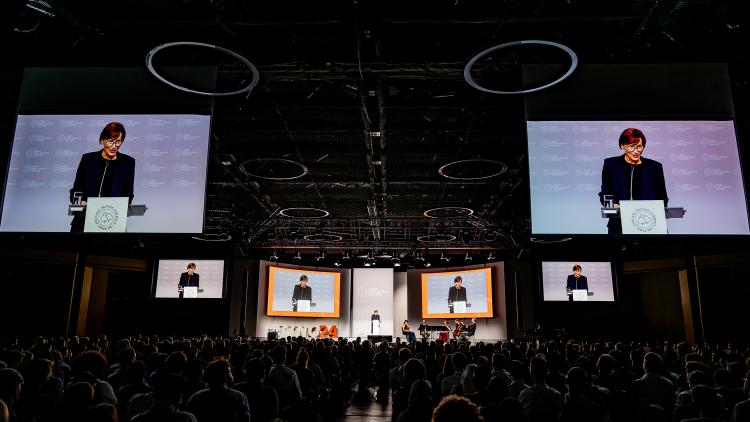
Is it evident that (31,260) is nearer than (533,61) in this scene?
No

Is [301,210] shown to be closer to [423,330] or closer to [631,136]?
[423,330]

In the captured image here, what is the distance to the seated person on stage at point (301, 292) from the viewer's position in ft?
81.7

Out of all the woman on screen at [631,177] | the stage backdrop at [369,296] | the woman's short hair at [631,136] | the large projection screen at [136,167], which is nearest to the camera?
the woman on screen at [631,177]

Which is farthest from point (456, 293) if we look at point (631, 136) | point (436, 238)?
point (631, 136)

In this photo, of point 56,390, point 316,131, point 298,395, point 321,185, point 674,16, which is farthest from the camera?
point 321,185

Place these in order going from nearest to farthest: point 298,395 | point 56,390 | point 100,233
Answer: point 56,390
point 298,395
point 100,233

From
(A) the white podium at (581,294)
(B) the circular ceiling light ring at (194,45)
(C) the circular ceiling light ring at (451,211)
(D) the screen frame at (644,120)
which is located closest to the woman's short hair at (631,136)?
(D) the screen frame at (644,120)

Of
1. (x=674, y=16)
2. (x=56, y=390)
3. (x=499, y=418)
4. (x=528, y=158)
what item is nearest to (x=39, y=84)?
(x=56, y=390)

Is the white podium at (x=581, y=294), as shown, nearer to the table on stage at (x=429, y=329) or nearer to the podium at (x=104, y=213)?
the table on stage at (x=429, y=329)

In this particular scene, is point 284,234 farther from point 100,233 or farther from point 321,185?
point 100,233

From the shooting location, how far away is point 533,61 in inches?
320

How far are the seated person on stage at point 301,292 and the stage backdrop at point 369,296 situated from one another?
96.3 inches

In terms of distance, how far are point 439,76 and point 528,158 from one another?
6.94 feet

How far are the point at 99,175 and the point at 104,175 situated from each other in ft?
0.22
